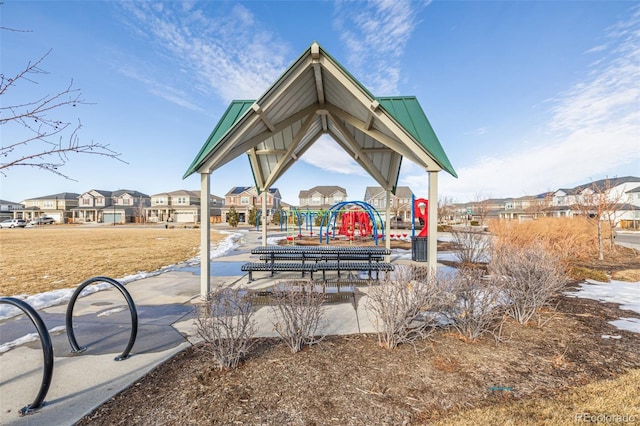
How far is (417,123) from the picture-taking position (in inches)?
265

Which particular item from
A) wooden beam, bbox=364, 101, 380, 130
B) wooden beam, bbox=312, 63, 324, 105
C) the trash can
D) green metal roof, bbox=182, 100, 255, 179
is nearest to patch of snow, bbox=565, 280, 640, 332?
the trash can

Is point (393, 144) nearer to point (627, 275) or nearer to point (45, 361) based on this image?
point (45, 361)

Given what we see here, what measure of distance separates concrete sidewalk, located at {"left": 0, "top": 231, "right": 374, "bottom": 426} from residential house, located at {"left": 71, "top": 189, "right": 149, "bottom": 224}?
2542 inches

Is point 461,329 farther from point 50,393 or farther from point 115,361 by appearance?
point 50,393

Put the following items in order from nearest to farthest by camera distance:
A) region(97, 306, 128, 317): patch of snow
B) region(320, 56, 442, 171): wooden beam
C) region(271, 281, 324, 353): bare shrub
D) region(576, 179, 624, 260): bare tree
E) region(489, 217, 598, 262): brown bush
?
region(271, 281, 324, 353): bare shrub, region(97, 306, 128, 317): patch of snow, region(320, 56, 442, 171): wooden beam, region(489, 217, 598, 262): brown bush, region(576, 179, 624, 260): bare tree

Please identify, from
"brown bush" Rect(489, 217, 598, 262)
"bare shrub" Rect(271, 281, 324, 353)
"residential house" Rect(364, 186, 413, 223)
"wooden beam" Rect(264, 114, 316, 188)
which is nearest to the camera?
"bare shrub" Rect(271, 281, 324, 353)

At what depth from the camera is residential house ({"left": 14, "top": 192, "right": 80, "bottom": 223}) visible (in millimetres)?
66375

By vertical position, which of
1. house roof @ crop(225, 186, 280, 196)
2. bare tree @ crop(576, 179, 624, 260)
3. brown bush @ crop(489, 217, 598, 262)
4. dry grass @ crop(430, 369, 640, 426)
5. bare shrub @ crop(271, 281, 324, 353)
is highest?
house roof @ crop(225, 186, 280, 196)

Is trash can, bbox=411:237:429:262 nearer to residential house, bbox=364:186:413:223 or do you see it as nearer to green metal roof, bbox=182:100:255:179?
green metal roof, bbox=182:100:255:179

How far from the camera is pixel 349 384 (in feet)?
10.3

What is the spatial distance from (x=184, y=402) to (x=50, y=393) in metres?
1.57

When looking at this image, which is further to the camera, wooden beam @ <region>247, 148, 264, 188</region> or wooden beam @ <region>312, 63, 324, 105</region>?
wooden beam @ <region>247, 148, 264, 188</region>

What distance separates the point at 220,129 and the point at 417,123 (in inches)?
184

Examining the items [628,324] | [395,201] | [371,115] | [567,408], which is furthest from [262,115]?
[395,201]
